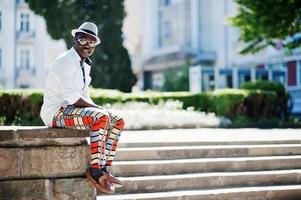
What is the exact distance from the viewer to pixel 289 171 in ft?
22.6

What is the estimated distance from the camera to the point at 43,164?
5023 millimetres

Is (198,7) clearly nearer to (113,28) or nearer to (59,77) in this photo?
(113,28)

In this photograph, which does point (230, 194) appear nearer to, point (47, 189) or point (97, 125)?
point (97, 125)

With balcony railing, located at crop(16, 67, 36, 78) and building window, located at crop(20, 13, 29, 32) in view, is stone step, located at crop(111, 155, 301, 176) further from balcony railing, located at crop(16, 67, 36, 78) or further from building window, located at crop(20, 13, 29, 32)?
building window, located at crop(20, 13, 29, 32)

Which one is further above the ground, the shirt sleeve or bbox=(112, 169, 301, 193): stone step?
the shirt sleeve

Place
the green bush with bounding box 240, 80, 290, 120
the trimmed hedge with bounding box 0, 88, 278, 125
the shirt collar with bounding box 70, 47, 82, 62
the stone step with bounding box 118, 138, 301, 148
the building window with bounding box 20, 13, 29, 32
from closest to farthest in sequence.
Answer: the shirt collar with bounding box 70, 47, 82, 62, the stone step with bounding box 118, 138, 301, 148, the trimmed hedge with bounding box 0, 88, 278, 125, the green bush with bounding box 240, 80, 290, 120, the building window with bounding box 20, 13, 29, 32

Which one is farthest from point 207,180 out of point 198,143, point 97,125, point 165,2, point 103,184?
point 165,2

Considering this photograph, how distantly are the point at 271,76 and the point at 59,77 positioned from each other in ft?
82.4

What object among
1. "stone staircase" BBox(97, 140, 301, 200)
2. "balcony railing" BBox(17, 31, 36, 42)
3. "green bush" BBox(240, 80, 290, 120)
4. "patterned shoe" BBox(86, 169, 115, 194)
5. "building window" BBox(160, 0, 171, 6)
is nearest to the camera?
"patterned shoe" BBox(86, 169, 115, 194)

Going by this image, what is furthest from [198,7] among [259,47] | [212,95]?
[212,95]

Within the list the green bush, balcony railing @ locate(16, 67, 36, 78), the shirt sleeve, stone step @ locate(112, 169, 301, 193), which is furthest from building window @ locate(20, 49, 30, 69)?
the shirt sleeve

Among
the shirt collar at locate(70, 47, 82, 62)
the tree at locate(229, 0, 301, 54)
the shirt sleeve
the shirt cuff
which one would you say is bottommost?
the shirt cuff

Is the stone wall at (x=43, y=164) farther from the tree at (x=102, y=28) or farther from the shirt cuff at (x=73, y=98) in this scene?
the tree at (x=102, y=28)

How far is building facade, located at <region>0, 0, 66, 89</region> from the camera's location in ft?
138
